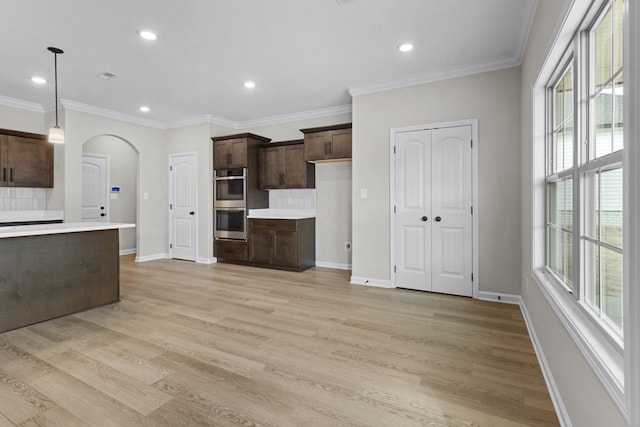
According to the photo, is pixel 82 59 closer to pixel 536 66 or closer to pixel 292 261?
pixel 292 261

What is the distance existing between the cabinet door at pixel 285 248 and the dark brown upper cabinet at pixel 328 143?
125cm

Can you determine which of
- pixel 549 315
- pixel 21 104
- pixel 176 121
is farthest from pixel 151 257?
pixel 549 315

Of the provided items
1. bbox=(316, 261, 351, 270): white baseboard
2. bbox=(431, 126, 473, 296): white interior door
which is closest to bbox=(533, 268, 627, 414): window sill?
bbox=(431, 126, 473, 296): white interior door

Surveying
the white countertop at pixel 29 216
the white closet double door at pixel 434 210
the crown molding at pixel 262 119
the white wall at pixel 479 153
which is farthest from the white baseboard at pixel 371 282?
the white countertop at pixel 29 216

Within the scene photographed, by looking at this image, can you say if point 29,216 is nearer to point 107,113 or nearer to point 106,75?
point 107,113

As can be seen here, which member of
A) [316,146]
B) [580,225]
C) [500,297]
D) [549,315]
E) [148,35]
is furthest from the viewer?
[316,146]

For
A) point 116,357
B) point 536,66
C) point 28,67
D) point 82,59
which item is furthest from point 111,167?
point 536,66

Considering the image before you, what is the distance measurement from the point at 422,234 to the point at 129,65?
12.8 feet

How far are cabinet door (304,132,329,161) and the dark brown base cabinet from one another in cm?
104

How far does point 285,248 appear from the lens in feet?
17.6

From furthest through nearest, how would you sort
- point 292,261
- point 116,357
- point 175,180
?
point 175,180, point 292,261, point 116,357

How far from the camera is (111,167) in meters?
6.87

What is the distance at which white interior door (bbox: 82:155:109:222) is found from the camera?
640cm

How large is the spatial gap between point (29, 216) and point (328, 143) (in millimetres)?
4738
